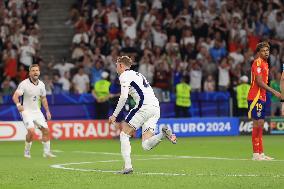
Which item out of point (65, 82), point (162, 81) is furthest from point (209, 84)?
point (65, 82)

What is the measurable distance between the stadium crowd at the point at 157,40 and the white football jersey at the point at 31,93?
8.63 metres

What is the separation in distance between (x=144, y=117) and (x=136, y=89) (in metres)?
0.54

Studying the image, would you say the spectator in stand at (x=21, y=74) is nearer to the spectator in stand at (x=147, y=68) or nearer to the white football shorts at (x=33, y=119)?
the spectator in stand at (x=147, y=68)

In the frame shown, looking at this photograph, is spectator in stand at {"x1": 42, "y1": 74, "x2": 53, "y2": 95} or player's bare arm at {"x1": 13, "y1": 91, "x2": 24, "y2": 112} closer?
player's bare arm at {"x1": 13, "y1": 91, "x2": 24, "y2": 112}

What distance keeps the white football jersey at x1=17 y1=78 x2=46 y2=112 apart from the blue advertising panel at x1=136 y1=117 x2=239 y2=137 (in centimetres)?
868

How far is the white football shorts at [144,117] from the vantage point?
14.9 m

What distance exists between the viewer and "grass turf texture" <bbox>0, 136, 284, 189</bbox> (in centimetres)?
1287

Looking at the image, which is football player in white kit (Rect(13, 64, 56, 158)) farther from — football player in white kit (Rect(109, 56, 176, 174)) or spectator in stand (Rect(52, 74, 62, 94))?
spectator in stand (Rect(52, 74, 62, 94))

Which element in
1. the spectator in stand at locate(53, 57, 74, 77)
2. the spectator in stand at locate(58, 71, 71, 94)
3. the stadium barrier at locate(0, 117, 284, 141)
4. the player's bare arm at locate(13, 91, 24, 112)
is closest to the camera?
the player's bare arm at locate(13, 91, 24, 112)

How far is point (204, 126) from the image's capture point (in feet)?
94.9

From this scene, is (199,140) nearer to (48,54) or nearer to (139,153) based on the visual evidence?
(139,153)

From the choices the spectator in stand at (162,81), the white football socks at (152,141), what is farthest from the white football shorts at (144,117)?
the spectator in stand at (162,81)

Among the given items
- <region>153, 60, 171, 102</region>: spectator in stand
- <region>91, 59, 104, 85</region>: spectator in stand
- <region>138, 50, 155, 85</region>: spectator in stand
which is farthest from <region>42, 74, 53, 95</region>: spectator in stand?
<region>153, 60, 171, 102</region>: spectator in stand

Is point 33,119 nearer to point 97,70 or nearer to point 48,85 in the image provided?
point 48,85
